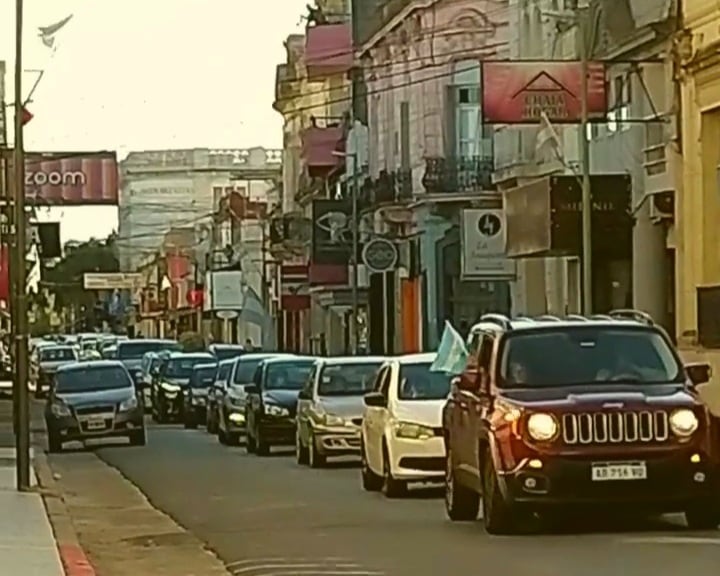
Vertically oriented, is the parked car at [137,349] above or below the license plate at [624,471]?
A: below

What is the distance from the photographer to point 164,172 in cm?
16100

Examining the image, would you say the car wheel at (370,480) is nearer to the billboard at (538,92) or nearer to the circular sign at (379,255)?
the billboard at (538,92)

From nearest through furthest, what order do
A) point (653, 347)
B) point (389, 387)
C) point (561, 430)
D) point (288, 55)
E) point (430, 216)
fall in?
point (561, 430) < point (653, 347) < point (389, 387) < point (430, 216) < point (288, 55)

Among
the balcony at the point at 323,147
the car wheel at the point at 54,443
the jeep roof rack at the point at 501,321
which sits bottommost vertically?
the car wheel at the point at 54,443

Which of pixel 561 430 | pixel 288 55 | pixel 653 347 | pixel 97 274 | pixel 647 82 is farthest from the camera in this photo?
pixel 97 274

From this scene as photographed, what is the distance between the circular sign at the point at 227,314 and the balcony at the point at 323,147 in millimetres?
16327

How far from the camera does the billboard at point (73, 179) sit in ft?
161

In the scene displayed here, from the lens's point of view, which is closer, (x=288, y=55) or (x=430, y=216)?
(x=430, y=216)

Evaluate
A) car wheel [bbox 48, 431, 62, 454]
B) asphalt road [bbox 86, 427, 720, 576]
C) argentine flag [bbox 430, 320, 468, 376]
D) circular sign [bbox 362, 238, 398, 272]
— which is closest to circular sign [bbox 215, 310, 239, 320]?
circular sign [bbox 362, 238, 398, 272]

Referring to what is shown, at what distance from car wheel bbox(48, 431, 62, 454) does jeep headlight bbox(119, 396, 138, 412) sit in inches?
52.2

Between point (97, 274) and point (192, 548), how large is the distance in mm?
133599

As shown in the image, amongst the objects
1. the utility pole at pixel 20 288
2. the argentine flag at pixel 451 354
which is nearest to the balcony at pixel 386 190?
the utility pole at pixel 20 288

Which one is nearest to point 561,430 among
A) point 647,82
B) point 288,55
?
point 647,82

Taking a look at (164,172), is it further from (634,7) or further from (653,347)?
(653,347)
